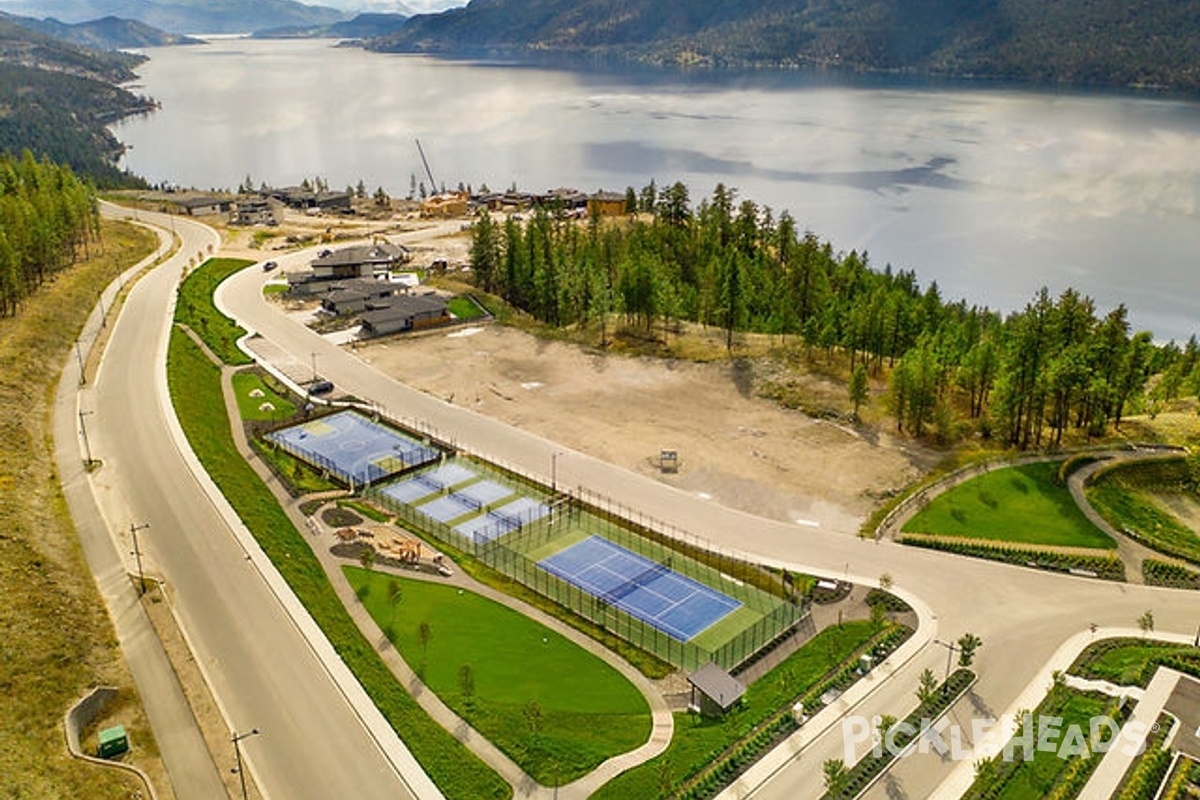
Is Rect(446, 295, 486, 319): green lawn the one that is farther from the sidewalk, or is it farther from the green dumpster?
the green dumpster

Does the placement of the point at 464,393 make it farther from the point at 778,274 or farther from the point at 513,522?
the point at 778,274

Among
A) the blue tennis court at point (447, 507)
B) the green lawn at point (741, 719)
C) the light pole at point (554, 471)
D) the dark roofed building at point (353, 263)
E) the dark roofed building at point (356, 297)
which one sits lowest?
the green lawn at point (741, 719)

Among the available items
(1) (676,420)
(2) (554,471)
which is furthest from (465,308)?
(2) (554,471)

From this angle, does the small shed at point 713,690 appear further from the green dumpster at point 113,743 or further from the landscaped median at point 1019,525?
the green dumpster at point 113,743

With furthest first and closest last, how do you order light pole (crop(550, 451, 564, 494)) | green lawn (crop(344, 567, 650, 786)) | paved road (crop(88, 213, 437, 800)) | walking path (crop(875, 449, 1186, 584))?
light pole (crop(550, 451, 564, 494))
walking path (crop(875, 449, 1186, 584))
green lawn (crop(344, 567, 650, 786))
paved road (crop(88, 213, 437, 800))

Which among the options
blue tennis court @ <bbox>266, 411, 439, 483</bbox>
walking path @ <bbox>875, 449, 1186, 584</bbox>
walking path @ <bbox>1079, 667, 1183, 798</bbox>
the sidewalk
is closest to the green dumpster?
the sidewalk

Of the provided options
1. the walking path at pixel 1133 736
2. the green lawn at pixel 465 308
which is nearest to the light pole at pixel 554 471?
the walking path at pixel 1133 736

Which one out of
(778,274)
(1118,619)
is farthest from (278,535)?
(778,274)
